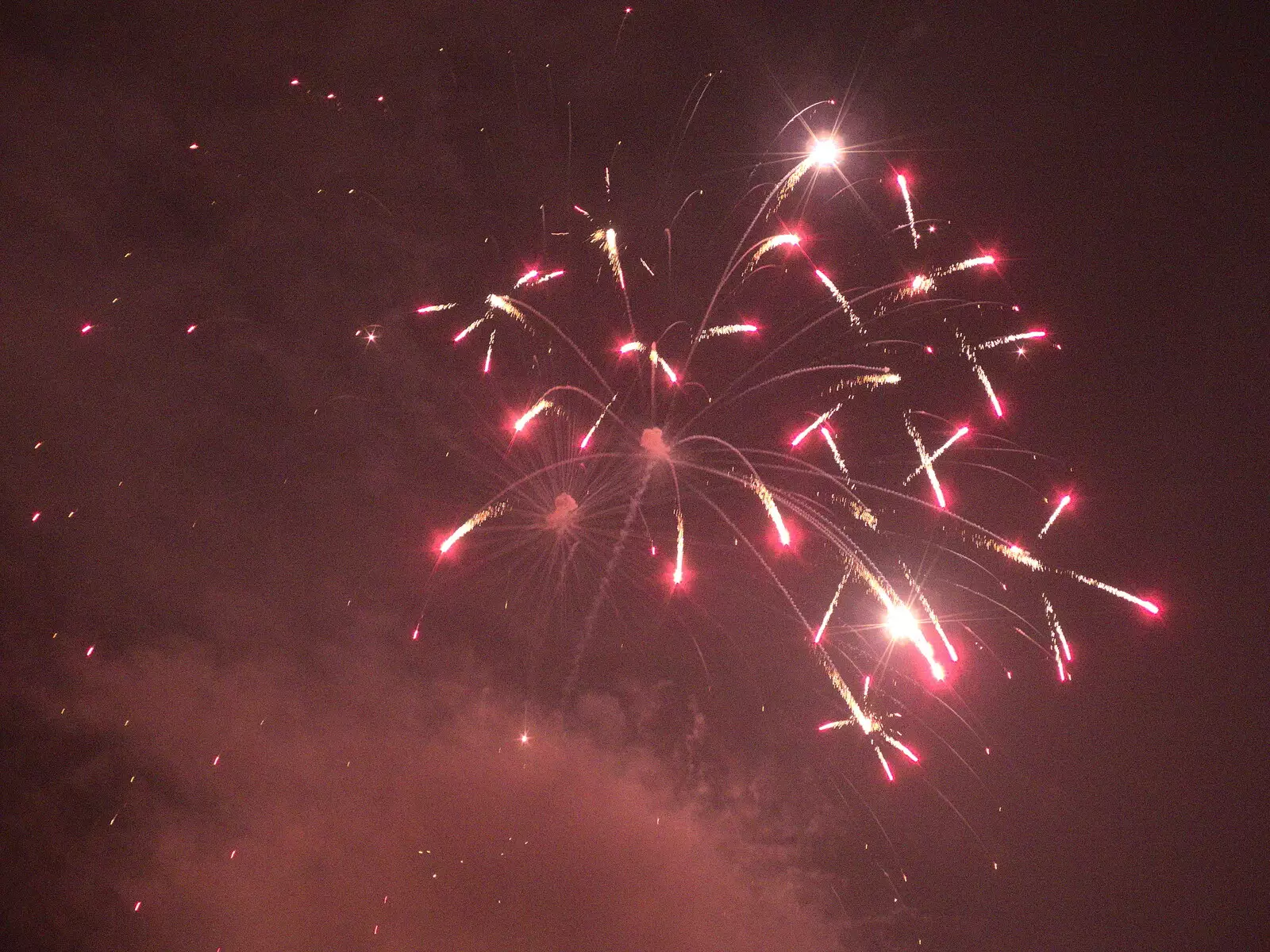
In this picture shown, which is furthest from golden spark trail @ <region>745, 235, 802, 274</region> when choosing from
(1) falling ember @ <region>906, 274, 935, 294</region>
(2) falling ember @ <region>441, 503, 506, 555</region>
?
(2) falling ember @ <region>441, 503, 506, 555</region>

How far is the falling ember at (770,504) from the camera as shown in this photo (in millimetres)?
6395

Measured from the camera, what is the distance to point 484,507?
6617 mm

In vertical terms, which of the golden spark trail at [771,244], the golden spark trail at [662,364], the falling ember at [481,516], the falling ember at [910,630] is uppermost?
the golden spark trail at [771,244]

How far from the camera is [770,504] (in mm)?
6504

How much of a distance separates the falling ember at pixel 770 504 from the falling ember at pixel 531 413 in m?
2.38

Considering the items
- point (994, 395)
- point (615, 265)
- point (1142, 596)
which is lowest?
point (615, 265)

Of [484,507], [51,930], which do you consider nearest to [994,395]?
[484,507]

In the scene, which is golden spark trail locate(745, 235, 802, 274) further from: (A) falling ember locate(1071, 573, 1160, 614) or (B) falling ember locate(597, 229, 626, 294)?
(A) falling ember locate(1071, 573, 1160, 614)

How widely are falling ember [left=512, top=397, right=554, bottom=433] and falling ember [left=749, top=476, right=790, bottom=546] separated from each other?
2381 millimetres

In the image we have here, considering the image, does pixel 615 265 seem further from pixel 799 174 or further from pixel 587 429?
pixel 799 174

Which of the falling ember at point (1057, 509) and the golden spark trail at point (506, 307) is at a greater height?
the falling ember at point (1057, 509)

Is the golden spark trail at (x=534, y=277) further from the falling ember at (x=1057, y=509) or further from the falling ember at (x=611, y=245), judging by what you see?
the falling ember at (x=1057, y=509)

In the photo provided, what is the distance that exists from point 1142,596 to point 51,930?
1629 centimetres

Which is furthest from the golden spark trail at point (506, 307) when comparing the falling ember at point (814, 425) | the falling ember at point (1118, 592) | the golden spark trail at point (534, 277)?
the falling ember at point (1118, 592)
